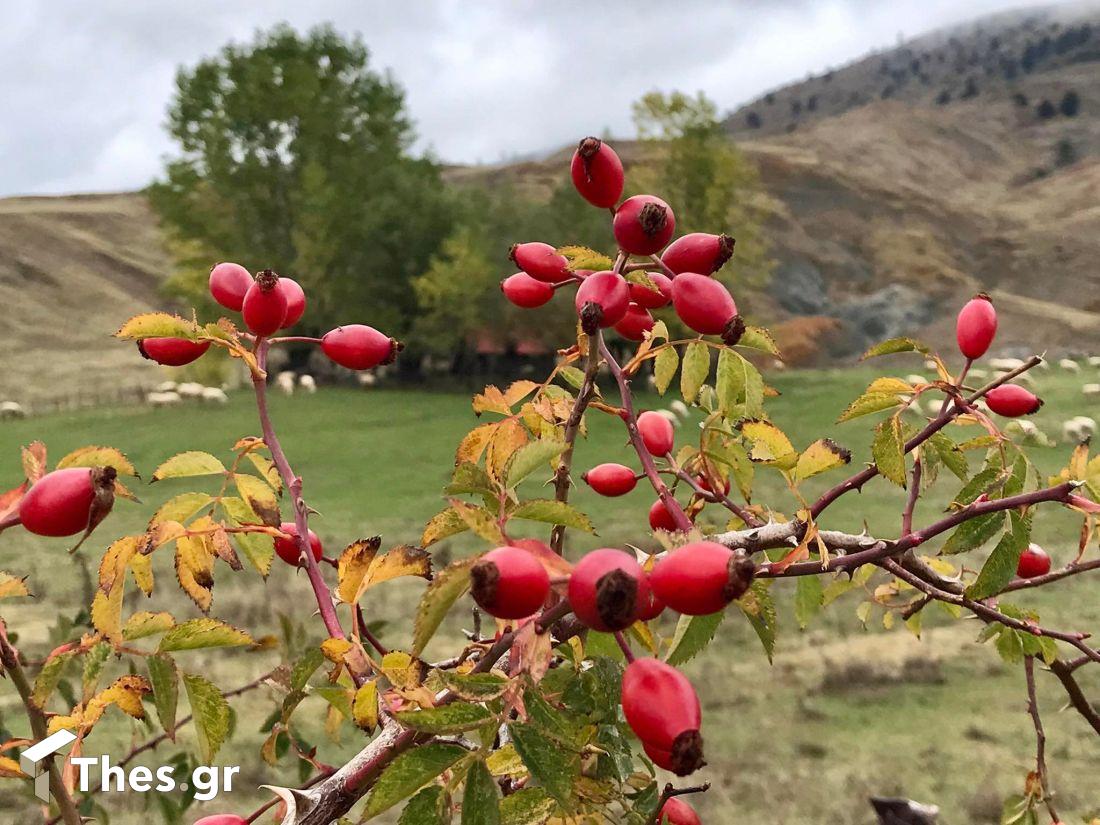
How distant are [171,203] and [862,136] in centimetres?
2893

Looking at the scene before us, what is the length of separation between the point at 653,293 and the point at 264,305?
0.29 metres

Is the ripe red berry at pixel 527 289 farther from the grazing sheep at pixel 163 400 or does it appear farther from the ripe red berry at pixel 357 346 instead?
the grazing sheep at pixel 163 400

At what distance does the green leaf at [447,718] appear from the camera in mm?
340

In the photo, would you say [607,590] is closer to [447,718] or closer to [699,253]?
[447,718]

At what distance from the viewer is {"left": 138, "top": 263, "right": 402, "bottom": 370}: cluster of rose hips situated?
0.54 metres

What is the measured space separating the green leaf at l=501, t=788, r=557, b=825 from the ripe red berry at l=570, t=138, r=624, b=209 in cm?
37

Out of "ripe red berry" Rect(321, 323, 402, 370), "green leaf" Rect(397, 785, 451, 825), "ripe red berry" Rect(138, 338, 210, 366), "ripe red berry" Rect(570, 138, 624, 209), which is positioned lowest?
"green leaf" Rect(397, 785, 451, 825)

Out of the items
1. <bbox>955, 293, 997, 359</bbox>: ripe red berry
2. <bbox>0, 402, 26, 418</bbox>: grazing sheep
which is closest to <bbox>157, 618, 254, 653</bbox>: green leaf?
<bbox>955, 293, 997, 359</bbox>: ripe red berry

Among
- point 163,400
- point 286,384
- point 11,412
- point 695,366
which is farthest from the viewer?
point 286,384

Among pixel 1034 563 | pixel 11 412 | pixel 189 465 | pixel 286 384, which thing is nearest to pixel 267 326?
pixel 189 465

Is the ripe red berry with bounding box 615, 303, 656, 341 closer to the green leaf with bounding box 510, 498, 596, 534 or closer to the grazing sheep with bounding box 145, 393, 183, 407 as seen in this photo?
the green leaf with bounding box 510, 498, 596, 534

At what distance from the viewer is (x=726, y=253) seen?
556mm

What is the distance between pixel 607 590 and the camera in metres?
0.31

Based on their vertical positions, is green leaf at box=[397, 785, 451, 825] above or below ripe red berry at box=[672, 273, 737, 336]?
below
